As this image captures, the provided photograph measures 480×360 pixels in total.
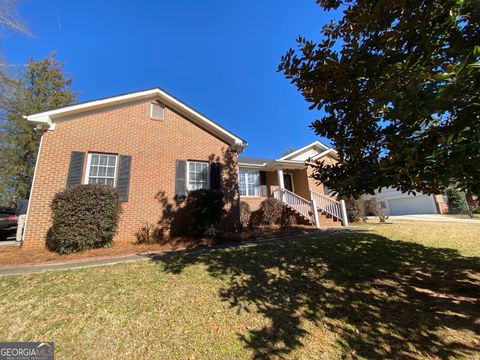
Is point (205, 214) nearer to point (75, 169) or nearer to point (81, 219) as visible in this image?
point (81, 219)

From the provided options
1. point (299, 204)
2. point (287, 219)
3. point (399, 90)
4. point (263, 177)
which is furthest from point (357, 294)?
point (263, 177)

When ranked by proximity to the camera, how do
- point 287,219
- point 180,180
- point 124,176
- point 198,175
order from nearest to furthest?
point 124,176 < point 180,180 < point 198,175 < point 287,219

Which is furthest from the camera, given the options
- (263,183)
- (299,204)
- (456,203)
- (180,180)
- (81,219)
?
(456,203)

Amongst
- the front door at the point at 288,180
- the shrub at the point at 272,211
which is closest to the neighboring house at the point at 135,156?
the shrub at the point at 272,211

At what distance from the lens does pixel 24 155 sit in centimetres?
2091

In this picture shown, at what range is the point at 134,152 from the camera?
9.43 meters

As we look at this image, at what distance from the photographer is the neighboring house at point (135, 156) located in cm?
809

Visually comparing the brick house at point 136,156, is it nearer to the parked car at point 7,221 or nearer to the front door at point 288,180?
the front door at point 288,180

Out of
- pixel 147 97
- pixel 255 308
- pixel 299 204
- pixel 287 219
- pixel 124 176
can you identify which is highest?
pixel 147 97

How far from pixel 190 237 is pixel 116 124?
5.87 m

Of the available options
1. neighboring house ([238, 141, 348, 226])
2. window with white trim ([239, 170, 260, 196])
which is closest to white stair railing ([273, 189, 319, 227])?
neighboring house ([238, 141, 348, 226])

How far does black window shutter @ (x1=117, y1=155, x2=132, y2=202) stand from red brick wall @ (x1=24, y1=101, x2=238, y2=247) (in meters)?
0.17

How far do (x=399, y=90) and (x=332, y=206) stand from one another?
38.5 feet

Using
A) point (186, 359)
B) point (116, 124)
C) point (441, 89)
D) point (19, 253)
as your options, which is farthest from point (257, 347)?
point (116, 124)
